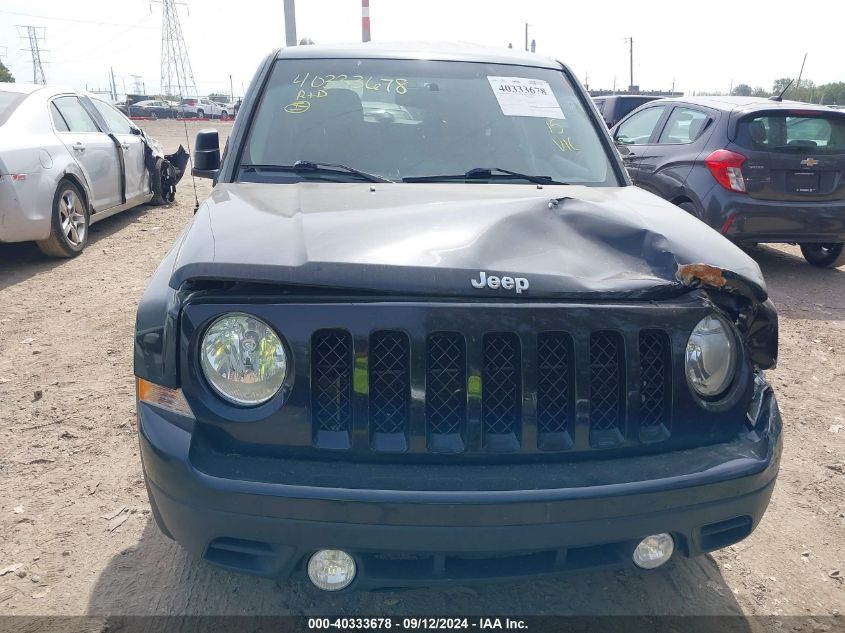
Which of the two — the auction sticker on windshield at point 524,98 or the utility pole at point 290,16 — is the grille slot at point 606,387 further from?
the utility pole at point 290,16

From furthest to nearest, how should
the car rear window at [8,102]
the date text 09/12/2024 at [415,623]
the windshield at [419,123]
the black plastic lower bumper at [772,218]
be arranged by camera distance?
the black plastic lower bumper at [772,218], the car rear window at [8,102], the windshield at [419,123], the date text 09/12/2024 at [415,623]

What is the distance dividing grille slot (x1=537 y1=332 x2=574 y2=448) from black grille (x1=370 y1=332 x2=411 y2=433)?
365 mm

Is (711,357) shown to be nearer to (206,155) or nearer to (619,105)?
(206,155)

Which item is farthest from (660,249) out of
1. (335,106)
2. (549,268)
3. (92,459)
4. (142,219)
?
(142,219)

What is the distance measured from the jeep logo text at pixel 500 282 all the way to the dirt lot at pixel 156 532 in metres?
1.01

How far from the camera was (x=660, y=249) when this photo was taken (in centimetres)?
207

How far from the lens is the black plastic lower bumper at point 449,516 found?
67.3 inches

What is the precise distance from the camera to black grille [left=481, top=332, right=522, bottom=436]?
183 cm

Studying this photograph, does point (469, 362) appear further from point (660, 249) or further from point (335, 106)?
point (335, 106)

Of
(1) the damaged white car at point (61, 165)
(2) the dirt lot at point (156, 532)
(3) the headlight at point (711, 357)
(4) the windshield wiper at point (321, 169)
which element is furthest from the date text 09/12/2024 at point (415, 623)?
(1) the damaged white car at point (61, 165)

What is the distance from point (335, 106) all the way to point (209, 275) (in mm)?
1644

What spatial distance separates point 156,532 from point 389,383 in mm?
1477

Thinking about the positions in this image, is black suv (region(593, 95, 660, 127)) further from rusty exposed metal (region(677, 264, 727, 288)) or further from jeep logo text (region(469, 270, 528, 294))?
jeep logo text (region(469, 270, 528, 294))

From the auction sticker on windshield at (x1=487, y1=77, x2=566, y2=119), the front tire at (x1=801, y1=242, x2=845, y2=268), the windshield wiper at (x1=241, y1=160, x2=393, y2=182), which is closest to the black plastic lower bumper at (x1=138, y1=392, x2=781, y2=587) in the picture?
the windshield wiper at (x1=241, y1=160, x2=393, y2=182)
